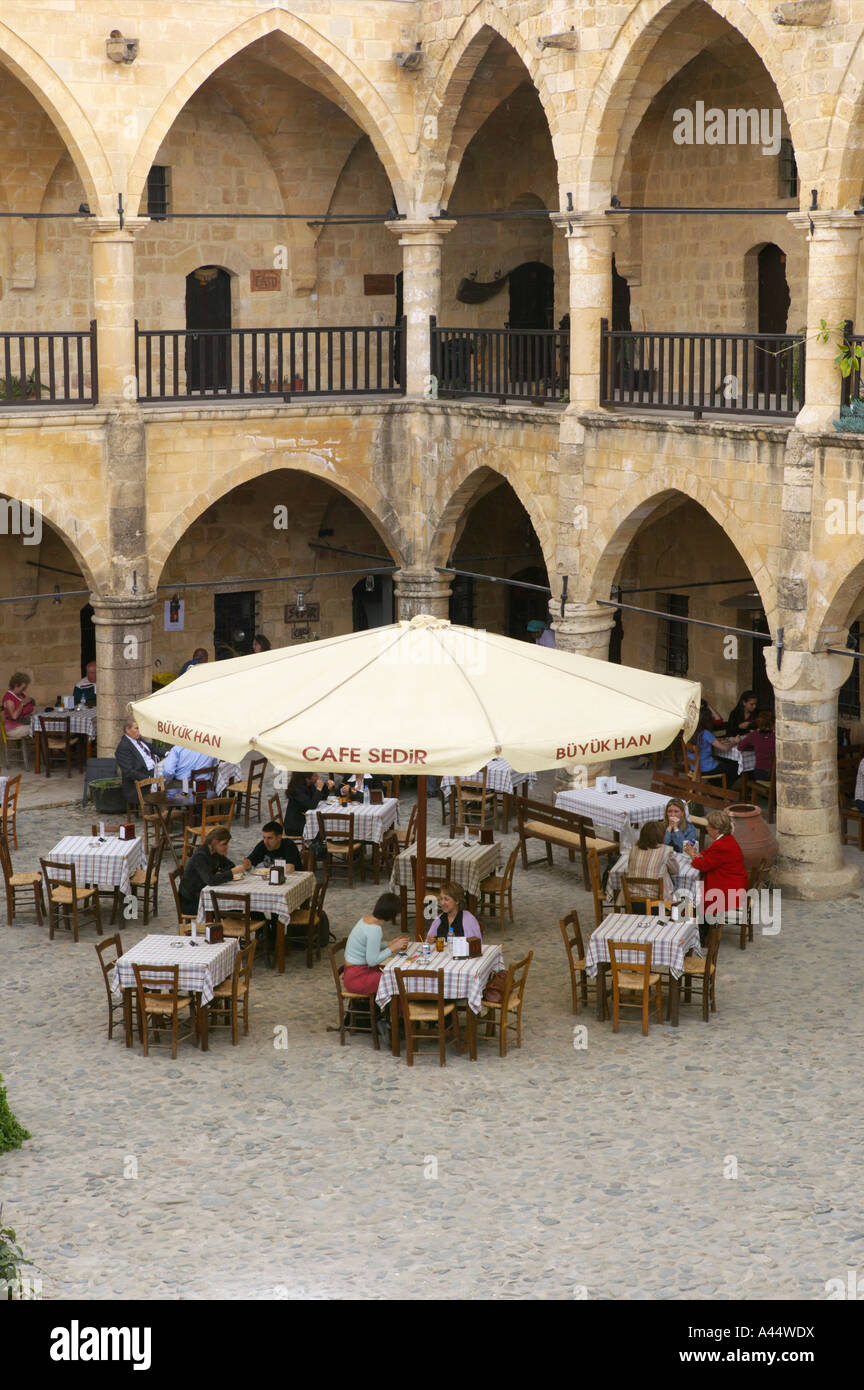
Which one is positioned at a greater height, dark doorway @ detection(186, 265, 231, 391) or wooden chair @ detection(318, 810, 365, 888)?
dark doorway @ detection(186, 265, 231, 391)

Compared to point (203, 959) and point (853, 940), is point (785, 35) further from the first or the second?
point (203, 959)

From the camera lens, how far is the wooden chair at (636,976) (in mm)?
11422

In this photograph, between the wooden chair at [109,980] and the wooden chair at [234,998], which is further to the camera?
the wooden chair at [234,998]

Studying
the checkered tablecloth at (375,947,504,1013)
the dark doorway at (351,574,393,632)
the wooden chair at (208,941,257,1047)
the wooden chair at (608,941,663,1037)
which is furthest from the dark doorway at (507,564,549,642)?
the checkered tablecloth at (375,947,504,1013)

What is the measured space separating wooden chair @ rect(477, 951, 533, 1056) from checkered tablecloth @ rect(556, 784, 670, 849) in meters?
3.40

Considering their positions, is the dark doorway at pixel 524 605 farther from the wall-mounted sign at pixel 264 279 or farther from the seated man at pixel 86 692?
the seated man at pixel 86 692

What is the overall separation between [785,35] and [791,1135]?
8.47m

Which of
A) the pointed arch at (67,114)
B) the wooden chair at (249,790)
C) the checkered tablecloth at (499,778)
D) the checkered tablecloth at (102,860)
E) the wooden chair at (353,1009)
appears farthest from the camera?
the wooden chair at (249,790)

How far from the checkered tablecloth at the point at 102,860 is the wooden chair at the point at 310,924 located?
1403 millimetres

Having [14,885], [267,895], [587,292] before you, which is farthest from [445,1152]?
[587,292]

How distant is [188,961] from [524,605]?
12.5m

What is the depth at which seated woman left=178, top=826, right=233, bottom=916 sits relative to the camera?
1268 centimetres

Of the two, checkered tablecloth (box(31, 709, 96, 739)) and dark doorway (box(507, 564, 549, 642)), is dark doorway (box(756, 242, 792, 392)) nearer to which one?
dark doorway (box(507, 564, 549, 642))

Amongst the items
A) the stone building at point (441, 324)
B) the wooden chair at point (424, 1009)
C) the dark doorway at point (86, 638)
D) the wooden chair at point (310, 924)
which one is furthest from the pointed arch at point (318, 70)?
the wooden chair at point (424, 1009)
